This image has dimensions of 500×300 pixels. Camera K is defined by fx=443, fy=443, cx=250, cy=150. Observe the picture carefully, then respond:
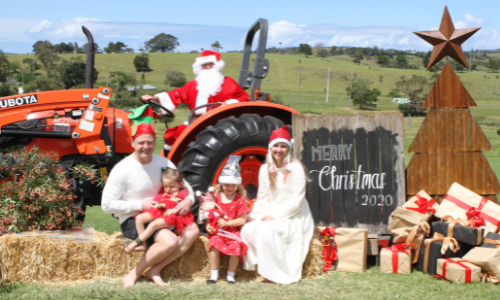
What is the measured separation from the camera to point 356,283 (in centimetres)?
331

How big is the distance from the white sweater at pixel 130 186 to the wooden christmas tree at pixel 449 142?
2.15 m

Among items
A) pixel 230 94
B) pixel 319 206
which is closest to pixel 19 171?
pixel 230 94

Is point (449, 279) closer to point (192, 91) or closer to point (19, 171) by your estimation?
point (192, 91)

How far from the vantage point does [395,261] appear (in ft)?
11.5

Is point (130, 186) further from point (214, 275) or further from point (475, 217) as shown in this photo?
point (475, 217)

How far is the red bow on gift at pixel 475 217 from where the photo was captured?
3455mm

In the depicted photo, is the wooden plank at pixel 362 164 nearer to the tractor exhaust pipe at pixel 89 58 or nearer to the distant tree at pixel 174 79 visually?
the tractor exhaust pipe at pixel 89 58

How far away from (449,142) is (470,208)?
71cm

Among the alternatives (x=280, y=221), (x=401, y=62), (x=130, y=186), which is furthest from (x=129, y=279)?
(x=401, y=62)

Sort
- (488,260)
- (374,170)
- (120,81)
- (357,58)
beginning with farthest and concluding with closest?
1. (357,58)
2. (120,81)
3. (374,170)
4. (488,260)

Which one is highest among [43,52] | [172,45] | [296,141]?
[172,45]

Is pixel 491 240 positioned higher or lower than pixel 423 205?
lower

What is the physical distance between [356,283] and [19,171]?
115 inches

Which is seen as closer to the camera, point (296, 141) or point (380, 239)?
point (380, 239)
